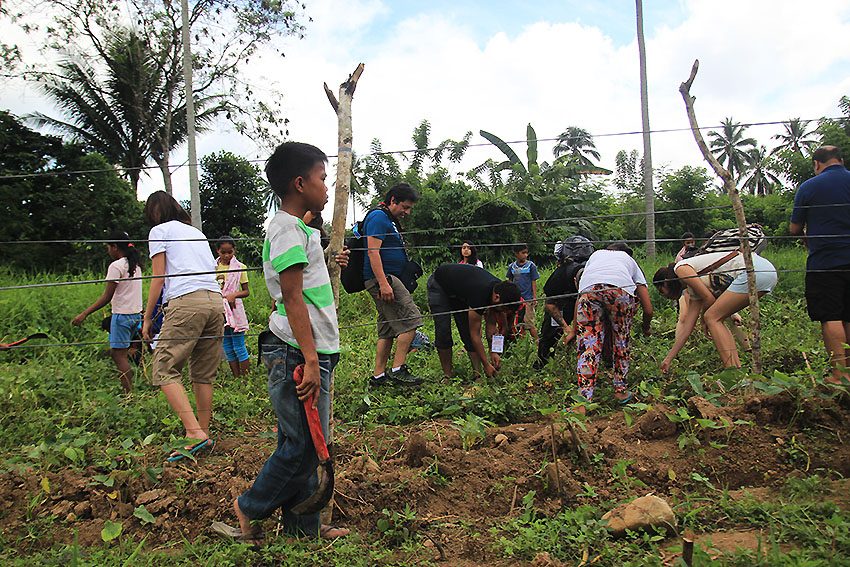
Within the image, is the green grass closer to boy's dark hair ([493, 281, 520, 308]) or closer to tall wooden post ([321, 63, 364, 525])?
boy's dark hair ([493, 281, 520, 308])

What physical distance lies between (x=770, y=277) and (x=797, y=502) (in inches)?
98.0

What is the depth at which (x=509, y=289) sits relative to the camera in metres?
5.29

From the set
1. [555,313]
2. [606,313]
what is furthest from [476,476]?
[555,313]

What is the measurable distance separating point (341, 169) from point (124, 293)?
10.5 ft

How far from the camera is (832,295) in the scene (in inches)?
164

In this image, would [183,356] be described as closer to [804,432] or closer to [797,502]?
[797,502]

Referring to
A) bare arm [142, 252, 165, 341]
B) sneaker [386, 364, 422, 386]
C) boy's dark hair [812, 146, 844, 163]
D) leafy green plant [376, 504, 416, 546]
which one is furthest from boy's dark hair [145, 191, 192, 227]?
boy's dark hair [812, 146, 844, 163]

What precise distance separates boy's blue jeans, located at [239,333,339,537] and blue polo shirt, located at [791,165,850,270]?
3516 millimetres

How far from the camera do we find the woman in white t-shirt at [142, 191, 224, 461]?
3.87 m

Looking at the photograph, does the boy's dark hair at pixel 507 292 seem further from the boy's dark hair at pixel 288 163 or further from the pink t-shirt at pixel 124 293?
the pink t-shirt at pixel 124 293

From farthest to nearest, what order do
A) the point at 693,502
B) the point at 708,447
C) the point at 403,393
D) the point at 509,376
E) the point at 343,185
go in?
the point at 509,376, the point at 403,393, the point at 708,447, the point at 343,185, the point at 693,502

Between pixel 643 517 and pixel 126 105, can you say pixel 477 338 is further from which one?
pixel 126 105

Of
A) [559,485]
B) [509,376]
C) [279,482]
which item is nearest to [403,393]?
[509,376]

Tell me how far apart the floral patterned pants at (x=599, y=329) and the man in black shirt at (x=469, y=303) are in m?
0.74
